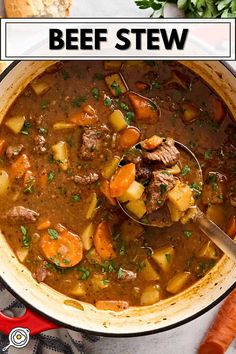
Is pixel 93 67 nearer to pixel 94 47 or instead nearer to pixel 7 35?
pixel 94 47

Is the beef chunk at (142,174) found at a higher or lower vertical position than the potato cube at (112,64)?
lower

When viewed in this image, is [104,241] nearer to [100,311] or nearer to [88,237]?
[88,237]

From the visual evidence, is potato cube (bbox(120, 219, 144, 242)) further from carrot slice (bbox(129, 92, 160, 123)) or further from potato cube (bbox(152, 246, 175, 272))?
carrot slice (bbox(129, 92, 160, 123))

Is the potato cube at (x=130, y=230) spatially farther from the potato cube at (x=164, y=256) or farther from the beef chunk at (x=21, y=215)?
the beef chunk at (x=21, y=215)

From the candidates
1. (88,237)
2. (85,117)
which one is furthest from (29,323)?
(85,117)

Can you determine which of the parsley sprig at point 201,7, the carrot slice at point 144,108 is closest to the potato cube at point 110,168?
the carrot slice at point 144,108

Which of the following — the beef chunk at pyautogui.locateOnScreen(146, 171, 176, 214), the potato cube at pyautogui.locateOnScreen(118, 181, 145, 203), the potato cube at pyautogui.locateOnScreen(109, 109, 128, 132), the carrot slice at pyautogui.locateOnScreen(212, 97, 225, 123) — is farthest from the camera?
the carrot slice at pyautogui.locateOnScreen(212, 97, 225, 123)

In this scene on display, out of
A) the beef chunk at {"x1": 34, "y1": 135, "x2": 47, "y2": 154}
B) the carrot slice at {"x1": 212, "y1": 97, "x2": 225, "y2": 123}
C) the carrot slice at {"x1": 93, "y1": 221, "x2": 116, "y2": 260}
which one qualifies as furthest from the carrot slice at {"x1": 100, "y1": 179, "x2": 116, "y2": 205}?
the carrot slice at {"x1": 212, "y1": 97, "x2": 225, "y2": 123}
